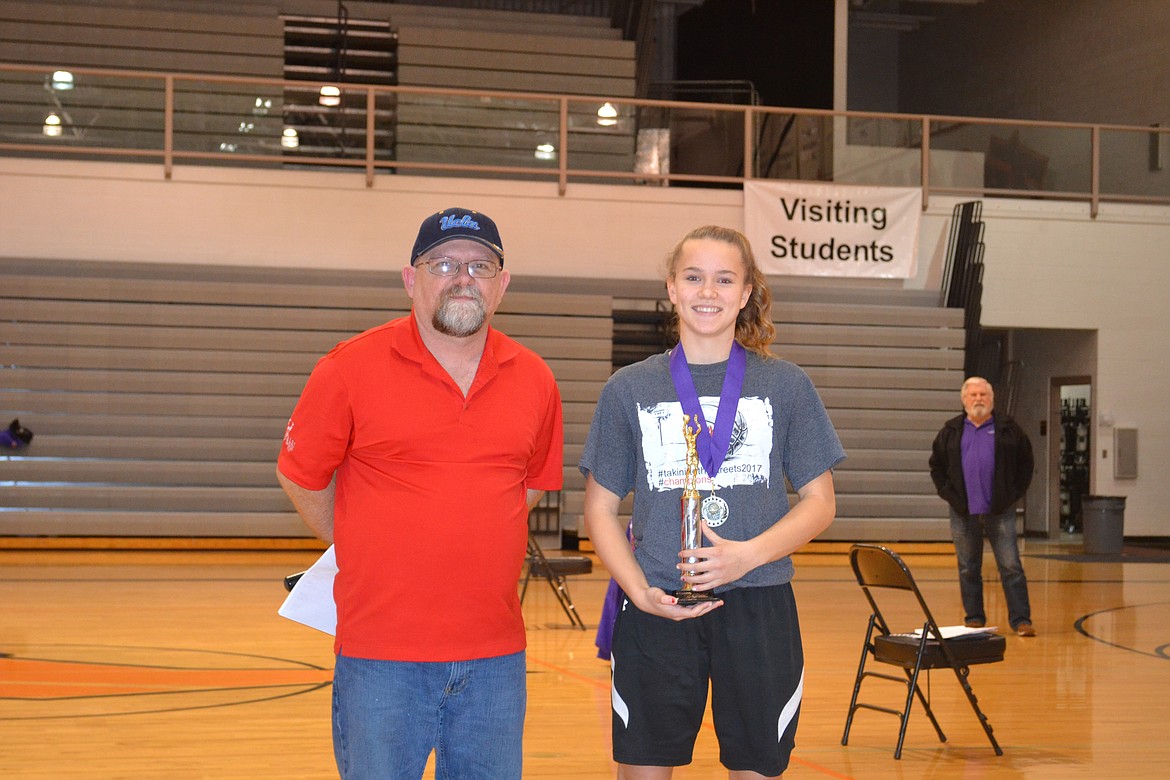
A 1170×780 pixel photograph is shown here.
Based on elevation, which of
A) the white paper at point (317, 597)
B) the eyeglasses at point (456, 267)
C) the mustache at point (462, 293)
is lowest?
the white paper at point (317, 597)

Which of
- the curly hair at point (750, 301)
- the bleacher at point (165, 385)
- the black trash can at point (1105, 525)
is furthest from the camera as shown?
the black trash can at point (1105, 525)

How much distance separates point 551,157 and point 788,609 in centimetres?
1108

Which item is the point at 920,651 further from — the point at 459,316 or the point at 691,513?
the point at 459,316

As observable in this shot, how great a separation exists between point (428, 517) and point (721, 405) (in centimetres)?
61

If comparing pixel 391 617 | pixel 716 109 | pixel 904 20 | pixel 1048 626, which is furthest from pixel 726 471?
pixel 904 20

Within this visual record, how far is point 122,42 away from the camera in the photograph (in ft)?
46.4

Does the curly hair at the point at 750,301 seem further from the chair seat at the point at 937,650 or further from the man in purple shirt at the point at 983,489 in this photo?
the man in purple shirt at the point at 983,489

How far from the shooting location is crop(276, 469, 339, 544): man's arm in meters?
2.43

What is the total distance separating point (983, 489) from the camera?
7.88 metres

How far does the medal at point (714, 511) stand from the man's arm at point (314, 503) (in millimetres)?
730

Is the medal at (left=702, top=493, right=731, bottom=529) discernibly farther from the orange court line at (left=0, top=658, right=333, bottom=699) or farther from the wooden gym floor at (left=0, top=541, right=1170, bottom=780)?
the orange court line at (left=0, top=658, right=333, bottom=699)

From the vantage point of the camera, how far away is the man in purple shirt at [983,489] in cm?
784

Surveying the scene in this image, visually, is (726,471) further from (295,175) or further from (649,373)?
(295,175)

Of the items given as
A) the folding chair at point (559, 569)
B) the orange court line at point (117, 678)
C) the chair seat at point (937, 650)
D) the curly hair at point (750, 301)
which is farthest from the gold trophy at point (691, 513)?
the folding chair at point (559, 569)
